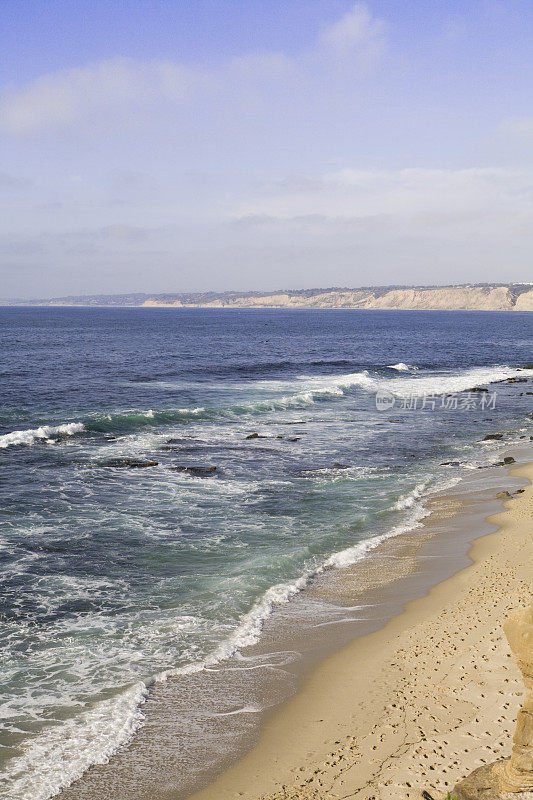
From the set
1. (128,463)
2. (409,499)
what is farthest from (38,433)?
(409,499)

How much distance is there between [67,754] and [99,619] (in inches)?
165

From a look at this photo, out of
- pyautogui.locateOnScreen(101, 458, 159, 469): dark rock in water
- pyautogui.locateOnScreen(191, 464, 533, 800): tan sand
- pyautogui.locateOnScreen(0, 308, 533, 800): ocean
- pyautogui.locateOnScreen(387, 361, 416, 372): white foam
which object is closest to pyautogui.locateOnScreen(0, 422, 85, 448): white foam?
pyautogui.locateOnScreen(0, 308, 533, 800): ocean

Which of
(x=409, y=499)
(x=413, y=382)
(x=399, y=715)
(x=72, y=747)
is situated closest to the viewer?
(x=72, y=747)

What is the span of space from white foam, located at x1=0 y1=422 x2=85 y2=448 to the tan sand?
22110 mm

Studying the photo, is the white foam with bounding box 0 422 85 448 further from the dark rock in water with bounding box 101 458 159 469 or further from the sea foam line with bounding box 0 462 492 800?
the sea foam line with bounding box 0 462 492 800

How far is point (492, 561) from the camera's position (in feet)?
47.5

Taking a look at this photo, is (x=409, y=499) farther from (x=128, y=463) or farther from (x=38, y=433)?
(x=38, y=433)

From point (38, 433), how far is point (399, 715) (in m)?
25.2

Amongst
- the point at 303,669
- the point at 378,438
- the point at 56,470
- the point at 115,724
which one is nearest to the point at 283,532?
the point at 303,669

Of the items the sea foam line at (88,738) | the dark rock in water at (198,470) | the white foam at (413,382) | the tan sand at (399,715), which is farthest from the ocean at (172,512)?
the tan sand at (399,715)

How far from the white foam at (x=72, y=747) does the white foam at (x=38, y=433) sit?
68.2 feet

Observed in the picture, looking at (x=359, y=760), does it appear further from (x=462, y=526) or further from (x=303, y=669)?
(x=462, y=526)

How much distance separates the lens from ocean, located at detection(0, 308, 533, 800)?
9.64m

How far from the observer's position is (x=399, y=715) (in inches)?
327
